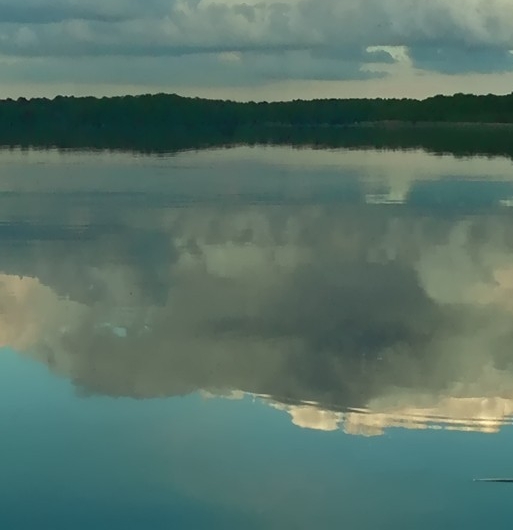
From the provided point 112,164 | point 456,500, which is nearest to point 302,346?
point 456,500

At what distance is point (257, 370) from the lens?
548 centimetres

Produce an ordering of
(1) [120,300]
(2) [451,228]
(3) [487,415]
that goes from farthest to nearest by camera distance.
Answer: (2) [451,228]
(1) [120,300]
(3) [487,415]

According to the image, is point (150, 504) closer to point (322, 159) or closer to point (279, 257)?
point (279, 257)

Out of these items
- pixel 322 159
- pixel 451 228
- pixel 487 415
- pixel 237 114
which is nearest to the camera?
pixel 487 415

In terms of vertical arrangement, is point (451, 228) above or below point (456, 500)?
above

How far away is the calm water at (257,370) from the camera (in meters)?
4.12

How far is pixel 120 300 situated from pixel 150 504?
2963mm

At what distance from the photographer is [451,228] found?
9.66m

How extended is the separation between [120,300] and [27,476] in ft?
8.80

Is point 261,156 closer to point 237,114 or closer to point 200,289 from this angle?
point 200,289

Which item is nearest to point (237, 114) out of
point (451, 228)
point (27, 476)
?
point (451, 228)

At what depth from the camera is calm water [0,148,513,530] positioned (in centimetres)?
412

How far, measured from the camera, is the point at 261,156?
2173 cm

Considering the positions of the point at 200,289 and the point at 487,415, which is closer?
the point at 487,415
